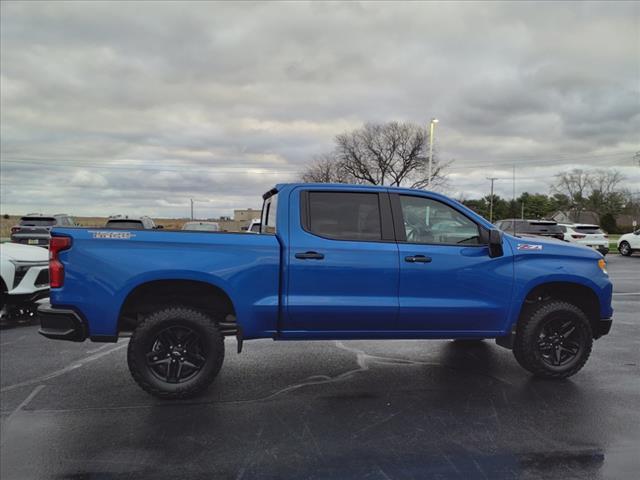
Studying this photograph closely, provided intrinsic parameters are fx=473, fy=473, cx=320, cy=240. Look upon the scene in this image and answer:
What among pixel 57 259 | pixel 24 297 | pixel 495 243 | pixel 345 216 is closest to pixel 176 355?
pixel 57 259

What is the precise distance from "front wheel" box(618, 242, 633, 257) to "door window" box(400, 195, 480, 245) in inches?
922

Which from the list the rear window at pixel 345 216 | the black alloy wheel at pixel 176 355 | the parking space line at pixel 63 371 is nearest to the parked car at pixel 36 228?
the parking space line at pixel 63 371

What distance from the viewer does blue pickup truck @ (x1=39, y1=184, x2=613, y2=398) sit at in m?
4.11

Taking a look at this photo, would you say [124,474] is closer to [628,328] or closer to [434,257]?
[434,257]

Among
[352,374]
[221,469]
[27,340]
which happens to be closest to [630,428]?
[352,374]

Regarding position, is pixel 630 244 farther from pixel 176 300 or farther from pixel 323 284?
pixel 176 300

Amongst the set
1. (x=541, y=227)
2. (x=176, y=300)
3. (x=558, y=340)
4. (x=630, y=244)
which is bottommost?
(x=558, y=340)

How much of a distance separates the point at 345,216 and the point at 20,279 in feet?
18.5

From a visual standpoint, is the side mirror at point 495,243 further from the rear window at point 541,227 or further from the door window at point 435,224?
the rear window at point 541,227

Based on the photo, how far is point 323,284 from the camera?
4.30 m

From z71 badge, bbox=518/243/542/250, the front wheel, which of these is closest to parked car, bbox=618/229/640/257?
the front wheel

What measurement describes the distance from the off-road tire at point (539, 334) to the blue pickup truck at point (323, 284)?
0.01 m

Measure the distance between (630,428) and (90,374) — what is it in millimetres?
5036

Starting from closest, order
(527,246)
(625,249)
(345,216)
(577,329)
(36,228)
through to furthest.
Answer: (345,216) → (527,246) → (577,329) → (36,228) → (625,249)
